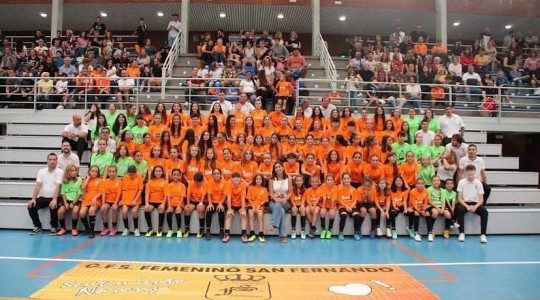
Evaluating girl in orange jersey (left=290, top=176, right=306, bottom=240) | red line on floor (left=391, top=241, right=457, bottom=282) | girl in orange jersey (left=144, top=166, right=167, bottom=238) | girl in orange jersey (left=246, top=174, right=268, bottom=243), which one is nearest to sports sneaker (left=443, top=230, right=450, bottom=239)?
red line on floor (left=391, top=241, right=457, bottom=282)

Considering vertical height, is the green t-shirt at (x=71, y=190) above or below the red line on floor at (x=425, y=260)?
above

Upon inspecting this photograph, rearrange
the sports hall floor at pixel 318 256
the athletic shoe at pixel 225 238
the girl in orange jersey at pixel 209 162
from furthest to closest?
the girl in orange jersey at pixel 209 162 < the athletic shoe at pixel 225 238 < the sports hall floor at pixel 318 256

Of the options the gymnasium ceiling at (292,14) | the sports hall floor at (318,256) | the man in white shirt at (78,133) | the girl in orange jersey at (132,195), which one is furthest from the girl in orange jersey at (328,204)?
the gymnasium ceiling at (292,14)

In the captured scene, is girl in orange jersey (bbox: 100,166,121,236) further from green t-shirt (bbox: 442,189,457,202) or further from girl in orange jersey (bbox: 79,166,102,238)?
green t-shirt (bbox: 442,189,457,202)

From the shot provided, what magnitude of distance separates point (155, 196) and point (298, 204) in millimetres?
2562

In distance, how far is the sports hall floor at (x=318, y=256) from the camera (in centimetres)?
486

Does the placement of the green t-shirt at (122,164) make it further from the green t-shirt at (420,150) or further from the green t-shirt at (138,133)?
the green t-shirt at (420,150)

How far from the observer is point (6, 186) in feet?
27.5

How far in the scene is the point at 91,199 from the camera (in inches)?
298

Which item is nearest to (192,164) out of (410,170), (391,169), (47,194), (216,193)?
(216,193)

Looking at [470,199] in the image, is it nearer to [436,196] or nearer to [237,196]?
[436,196]

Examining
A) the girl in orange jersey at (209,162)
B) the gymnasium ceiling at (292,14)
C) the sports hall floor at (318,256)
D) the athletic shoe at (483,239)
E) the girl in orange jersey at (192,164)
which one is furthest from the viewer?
the gymnasium ceiling at (292,14)

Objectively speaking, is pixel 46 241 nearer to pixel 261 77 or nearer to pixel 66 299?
pixel 66 299

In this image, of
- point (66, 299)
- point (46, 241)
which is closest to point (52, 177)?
point (46, 241)
